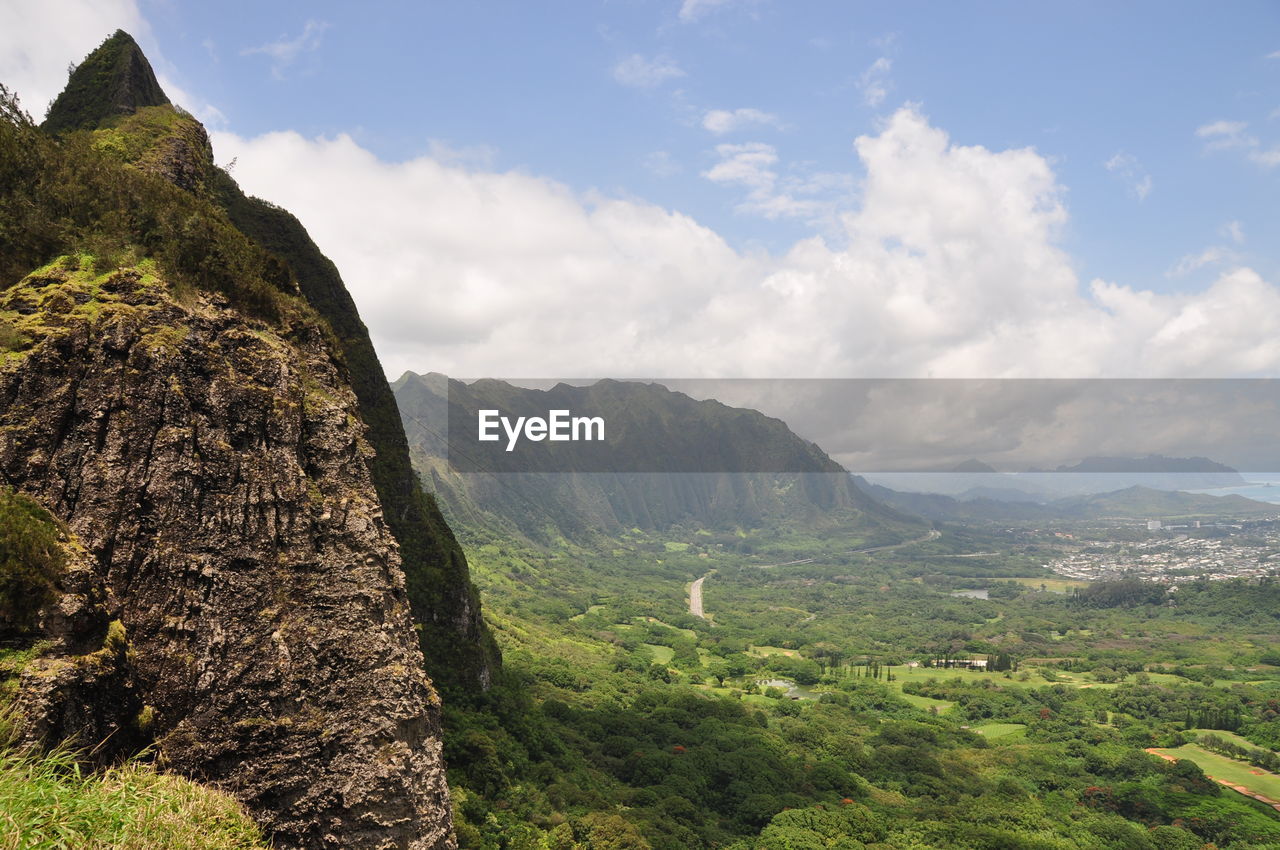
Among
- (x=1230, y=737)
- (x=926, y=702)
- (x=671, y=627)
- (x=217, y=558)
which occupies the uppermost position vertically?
(x=217, y=558)

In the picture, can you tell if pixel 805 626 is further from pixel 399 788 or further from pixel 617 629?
pixel 399 788

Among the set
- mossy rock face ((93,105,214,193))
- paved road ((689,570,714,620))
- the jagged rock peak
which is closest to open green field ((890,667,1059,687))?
paved road ((689,570,714,620))

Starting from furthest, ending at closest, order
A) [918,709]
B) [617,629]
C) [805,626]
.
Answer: [805,626], [617,629], [918,709]

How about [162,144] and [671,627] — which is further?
[671,627]

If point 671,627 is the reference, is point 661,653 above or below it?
above

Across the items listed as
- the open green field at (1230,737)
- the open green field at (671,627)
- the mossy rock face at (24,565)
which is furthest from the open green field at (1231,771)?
the mossy rock face at (24,565)

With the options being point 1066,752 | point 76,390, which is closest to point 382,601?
point 76,390

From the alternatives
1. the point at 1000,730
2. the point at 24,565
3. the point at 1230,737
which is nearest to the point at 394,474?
the point at 24,565

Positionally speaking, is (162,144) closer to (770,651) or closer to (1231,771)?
(1231,771)
